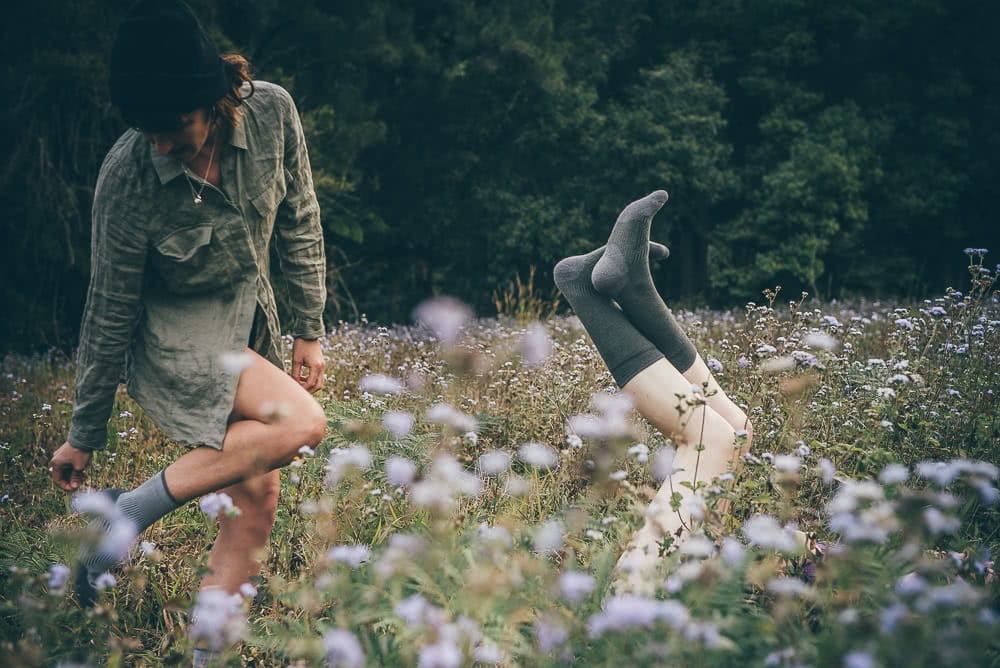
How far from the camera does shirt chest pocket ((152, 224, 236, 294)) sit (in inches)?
86.4

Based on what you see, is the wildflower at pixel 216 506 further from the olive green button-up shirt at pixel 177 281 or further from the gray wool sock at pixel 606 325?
the gray wool sock at pixel 606 325

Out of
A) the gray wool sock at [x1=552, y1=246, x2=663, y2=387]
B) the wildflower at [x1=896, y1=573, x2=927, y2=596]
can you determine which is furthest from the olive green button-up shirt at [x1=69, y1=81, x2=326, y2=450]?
the wildflower at [x1=896, y1=573, x2=927, y2=596]

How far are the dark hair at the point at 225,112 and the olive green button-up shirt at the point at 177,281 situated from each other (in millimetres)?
52

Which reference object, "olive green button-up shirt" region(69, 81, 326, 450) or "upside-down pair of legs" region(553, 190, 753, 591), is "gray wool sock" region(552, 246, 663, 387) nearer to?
"upside-down pair of legs" region(553, 190, 753, 591)

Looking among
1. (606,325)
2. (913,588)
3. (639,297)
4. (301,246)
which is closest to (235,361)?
(301,246)

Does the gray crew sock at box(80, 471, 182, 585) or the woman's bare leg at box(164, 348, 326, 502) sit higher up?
the woman's bare leg at box(164, 348, 326, 502)

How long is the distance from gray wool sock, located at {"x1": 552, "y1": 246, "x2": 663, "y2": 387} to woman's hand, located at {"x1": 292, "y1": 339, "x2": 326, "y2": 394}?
0.89 metres

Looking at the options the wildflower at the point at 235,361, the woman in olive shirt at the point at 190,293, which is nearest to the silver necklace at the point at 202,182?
the woman in olive shirt at the point at 190,293

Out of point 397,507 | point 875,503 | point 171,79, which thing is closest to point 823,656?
point 875,503

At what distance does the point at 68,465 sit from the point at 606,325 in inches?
69.5

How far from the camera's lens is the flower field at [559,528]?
1.35 meters

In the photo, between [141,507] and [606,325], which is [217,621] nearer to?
[141,507]

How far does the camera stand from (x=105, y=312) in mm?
2195

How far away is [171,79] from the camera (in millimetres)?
1961
